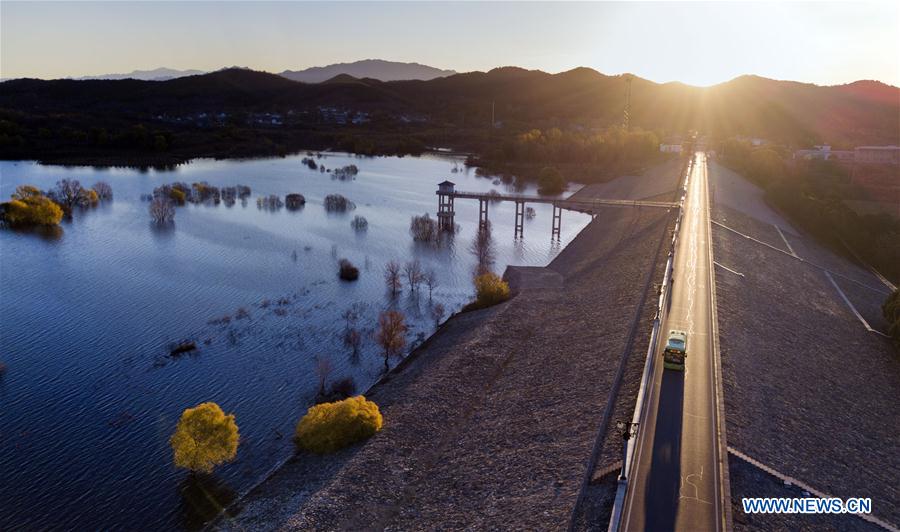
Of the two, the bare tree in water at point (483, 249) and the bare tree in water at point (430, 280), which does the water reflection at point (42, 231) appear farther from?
the bare tree in water at point (483, 249)

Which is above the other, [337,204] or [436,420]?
[337,204]

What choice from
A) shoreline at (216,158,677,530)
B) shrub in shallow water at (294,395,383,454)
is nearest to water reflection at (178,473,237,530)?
shoreline at (216,158,677,530)

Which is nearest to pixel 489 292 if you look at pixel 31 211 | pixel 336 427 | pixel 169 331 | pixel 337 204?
pixel 336 427

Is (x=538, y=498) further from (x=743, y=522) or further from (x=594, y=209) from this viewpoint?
(x=594, y=209)

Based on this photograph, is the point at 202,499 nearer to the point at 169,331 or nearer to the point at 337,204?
the point at 169,331

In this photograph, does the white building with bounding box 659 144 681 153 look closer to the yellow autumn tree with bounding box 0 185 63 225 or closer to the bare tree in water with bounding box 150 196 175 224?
the bare tree in water with bounding box 150 196 175 224

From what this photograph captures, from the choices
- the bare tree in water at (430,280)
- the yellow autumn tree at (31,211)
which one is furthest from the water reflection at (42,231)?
the bare tree in water at (430,280)

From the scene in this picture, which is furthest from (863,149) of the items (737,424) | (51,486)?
(51,486)
